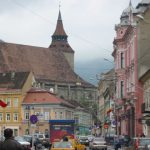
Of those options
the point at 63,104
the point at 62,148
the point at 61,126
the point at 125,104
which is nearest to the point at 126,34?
the point at 125,104

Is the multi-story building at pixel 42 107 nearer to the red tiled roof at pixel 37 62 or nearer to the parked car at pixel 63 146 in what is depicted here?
the red tiled roof at pixel 37 62

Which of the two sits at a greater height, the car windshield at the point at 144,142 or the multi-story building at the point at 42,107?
the multi-story building at the point at 42,107

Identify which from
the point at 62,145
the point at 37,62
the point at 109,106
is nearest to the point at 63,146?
the point at 62,145

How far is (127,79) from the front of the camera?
78.4 m

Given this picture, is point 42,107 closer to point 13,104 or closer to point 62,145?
point 13,104

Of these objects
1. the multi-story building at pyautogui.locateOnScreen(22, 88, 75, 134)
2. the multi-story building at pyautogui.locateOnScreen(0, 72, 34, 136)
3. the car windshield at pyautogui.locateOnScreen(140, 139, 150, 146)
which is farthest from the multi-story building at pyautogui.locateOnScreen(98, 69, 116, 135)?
the car windshield at pyautogui.locateOnScreen(140, 139, 150, 146)

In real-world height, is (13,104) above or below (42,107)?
above

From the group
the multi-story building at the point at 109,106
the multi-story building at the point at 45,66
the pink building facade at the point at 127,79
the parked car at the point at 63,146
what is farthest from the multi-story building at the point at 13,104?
the parked car at the point at 63,146

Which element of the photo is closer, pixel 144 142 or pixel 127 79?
pixel 144 142

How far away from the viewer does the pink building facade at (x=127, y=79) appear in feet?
232

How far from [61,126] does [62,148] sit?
60.5ft

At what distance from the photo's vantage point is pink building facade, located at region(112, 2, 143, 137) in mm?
70562

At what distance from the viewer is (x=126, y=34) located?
78688 mm

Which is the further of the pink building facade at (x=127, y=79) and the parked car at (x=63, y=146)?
the pink building facade at (x=127, y=79)
